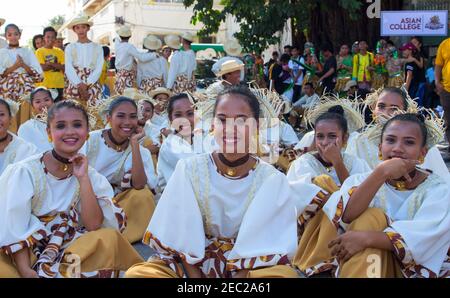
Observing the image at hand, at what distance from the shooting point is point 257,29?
14.4 metres

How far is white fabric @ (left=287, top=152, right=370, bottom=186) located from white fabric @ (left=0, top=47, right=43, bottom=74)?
19.2ft

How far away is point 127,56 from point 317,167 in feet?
23.8

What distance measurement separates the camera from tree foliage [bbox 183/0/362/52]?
13.7m

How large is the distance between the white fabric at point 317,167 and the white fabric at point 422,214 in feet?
2.93

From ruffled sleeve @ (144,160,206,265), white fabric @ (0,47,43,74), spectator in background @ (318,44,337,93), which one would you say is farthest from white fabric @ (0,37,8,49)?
ruffled sleeve @ (144,160,206,265)

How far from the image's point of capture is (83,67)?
32.0 feet

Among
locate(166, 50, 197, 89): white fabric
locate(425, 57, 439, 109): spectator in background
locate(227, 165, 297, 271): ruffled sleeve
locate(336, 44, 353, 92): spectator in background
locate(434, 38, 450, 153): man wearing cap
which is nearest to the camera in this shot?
locate(227, 165, 297, 271): ruffled sleeve

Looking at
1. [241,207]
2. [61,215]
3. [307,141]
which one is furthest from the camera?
[307,141]

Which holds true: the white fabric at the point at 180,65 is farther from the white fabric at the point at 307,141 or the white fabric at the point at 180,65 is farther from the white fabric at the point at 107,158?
the white fabric at the point at 107,158

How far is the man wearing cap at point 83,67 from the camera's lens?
31.8 feet

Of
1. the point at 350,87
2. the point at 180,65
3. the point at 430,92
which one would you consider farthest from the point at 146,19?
the point at 180,65

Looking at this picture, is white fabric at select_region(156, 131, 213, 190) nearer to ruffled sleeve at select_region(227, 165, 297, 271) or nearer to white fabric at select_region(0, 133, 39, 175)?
white fabric at select_region(0, 133, 39, 175)

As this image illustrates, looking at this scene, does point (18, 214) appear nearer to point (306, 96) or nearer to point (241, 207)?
point (241, 207)

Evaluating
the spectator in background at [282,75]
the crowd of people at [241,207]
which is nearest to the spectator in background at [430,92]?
the spectator in background at [282,75]
